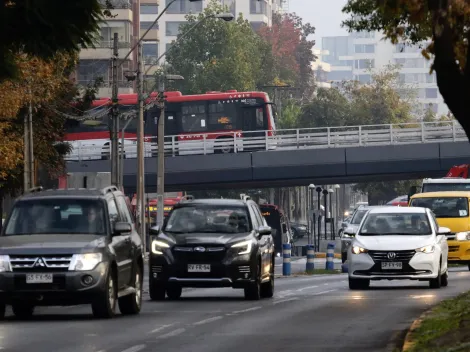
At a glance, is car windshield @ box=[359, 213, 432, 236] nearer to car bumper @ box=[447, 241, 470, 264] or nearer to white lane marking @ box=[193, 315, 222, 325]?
car bumper @ box=[447, 241, 470, 264]

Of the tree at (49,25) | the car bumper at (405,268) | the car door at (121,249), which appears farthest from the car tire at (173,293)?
the tree at (49,25)

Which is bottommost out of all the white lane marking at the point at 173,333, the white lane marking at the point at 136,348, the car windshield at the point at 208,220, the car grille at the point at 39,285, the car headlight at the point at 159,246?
the white lane marking at the point at 173,333

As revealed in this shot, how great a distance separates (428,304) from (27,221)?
22.4 ft

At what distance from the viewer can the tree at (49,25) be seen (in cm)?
1848

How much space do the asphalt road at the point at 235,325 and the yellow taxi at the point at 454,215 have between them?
1113cm

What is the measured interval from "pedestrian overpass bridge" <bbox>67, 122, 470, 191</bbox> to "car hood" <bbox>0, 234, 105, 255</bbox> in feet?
186

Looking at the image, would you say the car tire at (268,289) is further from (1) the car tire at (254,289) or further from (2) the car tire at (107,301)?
(2) the car tire at (107,301)

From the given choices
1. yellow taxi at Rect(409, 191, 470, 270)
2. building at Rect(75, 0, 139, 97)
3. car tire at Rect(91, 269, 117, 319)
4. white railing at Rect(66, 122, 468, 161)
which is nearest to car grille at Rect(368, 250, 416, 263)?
car tire at Rect(91, 269, 117, 319)

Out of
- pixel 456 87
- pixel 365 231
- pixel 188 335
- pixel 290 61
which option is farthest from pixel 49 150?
pixel 290 61

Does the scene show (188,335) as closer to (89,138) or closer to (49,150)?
(49,150)

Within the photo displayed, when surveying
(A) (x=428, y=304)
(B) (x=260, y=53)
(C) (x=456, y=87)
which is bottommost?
(A) (x=428, y=304)

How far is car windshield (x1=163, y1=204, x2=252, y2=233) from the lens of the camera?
27.6 meters

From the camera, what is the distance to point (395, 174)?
81750 millimetres

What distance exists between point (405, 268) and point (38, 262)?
11.2 m
